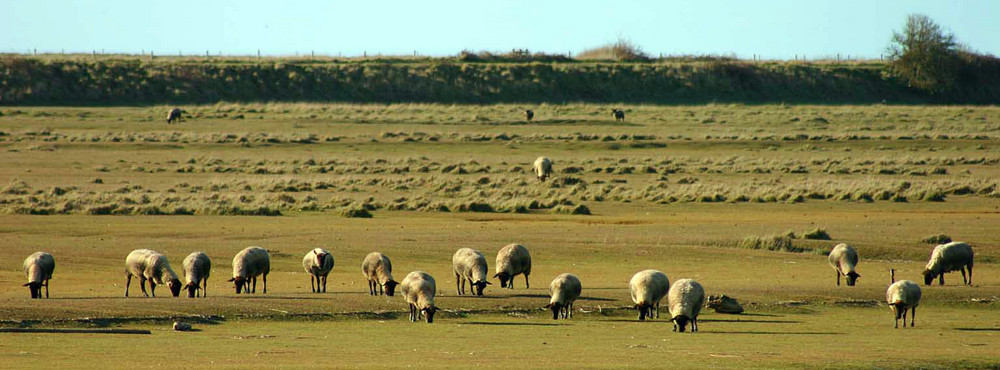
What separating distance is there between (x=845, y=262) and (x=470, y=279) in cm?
755

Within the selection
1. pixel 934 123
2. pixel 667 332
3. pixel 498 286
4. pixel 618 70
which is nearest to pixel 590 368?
pixel 667 332

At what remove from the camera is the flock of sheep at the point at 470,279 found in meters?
19.3

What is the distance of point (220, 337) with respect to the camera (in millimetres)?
17594

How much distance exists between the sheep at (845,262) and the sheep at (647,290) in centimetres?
583

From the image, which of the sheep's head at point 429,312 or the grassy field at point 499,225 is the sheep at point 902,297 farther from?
the sheep's head at point 429,312

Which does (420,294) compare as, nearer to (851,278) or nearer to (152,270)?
(152,270)

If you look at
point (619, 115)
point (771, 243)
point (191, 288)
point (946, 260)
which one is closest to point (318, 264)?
point (191, 288)

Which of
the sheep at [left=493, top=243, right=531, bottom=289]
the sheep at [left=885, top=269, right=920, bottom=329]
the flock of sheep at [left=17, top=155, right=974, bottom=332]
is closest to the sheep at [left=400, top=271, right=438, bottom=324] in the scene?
the flock of sheep at [left=17, top=155, right=974, bottom=332]

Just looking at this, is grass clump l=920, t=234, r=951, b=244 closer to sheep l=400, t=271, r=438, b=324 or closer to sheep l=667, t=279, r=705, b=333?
sheep l=667, t=279, r=705, b=333

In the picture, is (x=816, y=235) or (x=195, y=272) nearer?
(x=195, y=272)

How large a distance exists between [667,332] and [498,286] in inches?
233

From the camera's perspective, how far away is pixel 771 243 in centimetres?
3092

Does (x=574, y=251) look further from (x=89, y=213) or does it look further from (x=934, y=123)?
(x=934, y=123)

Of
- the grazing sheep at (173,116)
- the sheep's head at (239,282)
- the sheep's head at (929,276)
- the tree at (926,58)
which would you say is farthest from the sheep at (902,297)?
the tree at (926,58)
